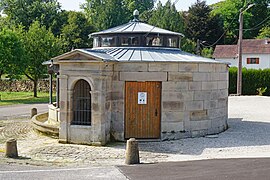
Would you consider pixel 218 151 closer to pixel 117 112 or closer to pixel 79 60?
pixel 117 112

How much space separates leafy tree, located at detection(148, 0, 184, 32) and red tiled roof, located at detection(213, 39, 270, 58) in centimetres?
943

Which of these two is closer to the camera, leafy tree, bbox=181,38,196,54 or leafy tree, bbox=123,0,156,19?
leafy tree, bbox=181,38,196,54

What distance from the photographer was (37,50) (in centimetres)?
3756

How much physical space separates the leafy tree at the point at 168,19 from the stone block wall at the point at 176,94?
33311 millimetres

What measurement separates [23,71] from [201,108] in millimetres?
24521

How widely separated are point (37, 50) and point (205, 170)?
30933mm

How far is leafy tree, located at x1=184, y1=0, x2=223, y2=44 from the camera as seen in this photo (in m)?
56.5

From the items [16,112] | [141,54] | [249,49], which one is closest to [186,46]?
[249,49]

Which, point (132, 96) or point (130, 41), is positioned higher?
point (130, 41)

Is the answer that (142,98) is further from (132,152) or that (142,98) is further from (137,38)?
(132,152)

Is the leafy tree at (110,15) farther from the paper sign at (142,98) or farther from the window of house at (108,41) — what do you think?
the paper sign at (142,98)

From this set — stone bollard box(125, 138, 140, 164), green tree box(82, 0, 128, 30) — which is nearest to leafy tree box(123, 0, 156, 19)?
green tree box(82, 0, 128, 30)

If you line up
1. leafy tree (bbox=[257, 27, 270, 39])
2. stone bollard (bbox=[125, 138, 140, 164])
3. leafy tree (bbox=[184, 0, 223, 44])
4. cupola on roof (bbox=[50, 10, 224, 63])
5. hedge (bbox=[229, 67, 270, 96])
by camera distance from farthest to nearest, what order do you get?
leafy tree (bbox=[257, 27, 270, 39])
leafy tree (bbox=[184, 0, 223, 44])
hedge (bbox=[229, 67, 270, 96])
cupola on roof (bbox=[50, 10, 224, 63])
stone bollard (bbox=[125, 138, 140, 164])

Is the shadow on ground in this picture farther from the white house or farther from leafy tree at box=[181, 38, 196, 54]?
the white house
